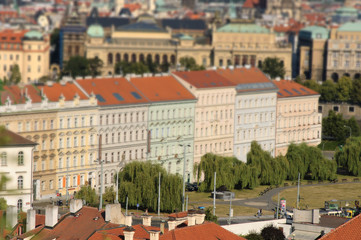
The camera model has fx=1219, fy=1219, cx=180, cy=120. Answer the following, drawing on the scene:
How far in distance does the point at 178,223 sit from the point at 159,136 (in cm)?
6259

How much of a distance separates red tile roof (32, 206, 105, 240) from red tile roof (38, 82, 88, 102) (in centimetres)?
5058

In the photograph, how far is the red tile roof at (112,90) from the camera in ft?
399

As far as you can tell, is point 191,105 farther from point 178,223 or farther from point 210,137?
point 178,223

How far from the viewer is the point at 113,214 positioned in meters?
65.2

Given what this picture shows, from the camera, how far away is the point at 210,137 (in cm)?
13850

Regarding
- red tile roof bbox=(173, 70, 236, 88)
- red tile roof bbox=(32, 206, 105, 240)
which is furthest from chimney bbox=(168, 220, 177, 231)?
red tile roof bbox=(173, 70, 236, 88)

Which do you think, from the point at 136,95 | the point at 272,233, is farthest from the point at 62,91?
the point at 272,233

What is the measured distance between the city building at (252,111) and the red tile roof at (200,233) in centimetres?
7797

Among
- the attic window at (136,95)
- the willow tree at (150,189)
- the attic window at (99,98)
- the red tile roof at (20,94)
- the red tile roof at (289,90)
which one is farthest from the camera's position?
the red tile roof at (289,90)

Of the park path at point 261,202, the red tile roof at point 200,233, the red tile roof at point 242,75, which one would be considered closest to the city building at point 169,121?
the red tile roof at point 242,75

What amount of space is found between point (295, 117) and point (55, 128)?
154 ft

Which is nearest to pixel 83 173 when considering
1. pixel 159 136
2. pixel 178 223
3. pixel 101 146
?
pixel 101 146

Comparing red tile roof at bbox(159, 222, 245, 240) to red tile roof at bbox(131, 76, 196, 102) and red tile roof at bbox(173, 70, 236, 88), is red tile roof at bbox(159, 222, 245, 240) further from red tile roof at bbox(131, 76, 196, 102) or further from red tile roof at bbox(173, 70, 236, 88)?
red tile roof at bbox(173, 70, 236, 88)

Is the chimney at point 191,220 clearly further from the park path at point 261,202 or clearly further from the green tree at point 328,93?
the green tree at point 328,93
